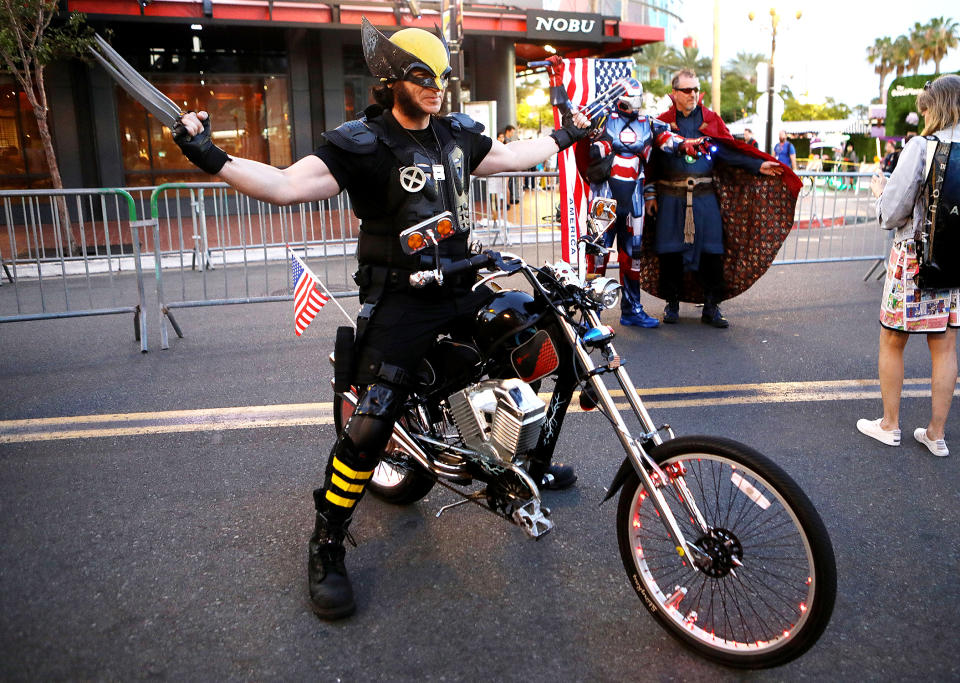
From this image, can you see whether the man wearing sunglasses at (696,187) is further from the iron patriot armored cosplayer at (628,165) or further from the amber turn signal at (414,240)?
the amber turn signal at (414,240)

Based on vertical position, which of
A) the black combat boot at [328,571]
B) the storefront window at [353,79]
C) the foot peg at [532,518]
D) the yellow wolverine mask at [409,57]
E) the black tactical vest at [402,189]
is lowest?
the black combat boot at [328,571]

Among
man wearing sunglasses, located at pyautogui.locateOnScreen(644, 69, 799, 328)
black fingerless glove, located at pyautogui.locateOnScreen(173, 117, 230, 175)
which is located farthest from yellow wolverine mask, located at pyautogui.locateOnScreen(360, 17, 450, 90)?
man wearing sunglasses, located at pyautogui.locateOnScreen(644, 69, 799, 328)

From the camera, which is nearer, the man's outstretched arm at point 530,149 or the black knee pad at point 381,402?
the black knee pad at point 381,402

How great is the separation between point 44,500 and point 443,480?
79.0 inches

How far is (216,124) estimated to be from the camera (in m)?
20.5

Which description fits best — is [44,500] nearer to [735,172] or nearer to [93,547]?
[93,547]

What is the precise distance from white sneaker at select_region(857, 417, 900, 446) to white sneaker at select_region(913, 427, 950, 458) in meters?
0.11

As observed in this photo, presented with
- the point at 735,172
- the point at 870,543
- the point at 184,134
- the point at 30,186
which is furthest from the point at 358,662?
the point at 30,186

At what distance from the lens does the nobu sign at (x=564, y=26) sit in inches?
836

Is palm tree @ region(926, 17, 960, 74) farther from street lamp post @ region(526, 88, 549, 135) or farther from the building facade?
the building facade

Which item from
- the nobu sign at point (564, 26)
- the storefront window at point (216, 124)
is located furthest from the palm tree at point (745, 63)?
the storefront window at point (216, 124)

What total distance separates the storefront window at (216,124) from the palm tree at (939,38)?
7653 centimetres

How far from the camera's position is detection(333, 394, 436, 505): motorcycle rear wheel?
3.52 meters

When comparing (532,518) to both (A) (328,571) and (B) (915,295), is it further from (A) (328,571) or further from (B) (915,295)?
(B) (915,295)
